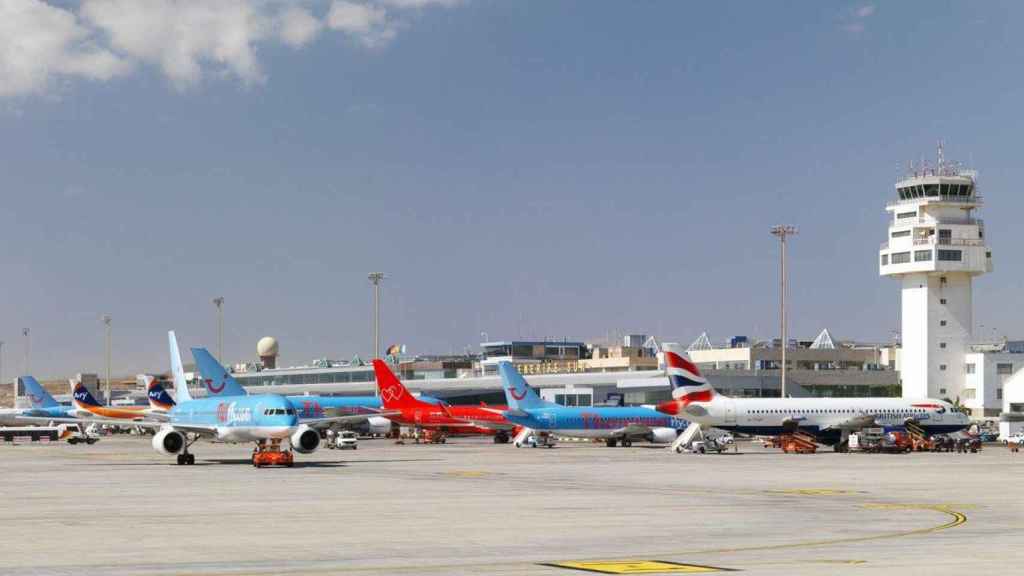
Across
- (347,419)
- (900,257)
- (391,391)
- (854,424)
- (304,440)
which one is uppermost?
(900,257)

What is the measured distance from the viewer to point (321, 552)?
2902cm

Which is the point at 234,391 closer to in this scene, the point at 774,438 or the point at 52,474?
the point at 52,474

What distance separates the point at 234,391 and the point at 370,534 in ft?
187

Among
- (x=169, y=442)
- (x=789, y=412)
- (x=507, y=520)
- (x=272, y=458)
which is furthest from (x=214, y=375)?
(x=507, y=520)

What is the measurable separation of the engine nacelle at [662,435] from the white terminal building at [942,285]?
49.9m

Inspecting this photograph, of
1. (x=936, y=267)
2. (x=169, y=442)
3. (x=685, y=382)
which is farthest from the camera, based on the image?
(x=936, y=267)

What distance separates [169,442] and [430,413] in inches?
1940

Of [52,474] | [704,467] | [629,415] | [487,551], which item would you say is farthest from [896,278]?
[487,551]

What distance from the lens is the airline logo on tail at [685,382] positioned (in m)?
99.6

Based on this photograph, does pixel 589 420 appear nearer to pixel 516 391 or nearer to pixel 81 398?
pixel 516 391

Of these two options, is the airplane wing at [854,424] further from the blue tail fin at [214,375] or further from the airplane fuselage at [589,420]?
the blue tail fin at [214,375]

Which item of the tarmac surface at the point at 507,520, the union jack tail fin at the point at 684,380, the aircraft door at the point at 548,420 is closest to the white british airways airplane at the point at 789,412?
the union jack tail fin at the point at 684,380

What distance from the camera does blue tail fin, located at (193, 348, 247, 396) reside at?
87875 millimetres

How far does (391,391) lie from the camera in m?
122
